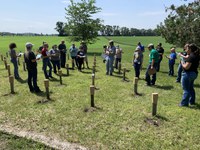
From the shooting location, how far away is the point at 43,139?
6.04 meters

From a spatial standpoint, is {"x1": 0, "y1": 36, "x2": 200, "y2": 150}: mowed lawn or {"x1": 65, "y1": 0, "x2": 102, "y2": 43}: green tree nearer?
{"x1": 0, "y1": 36, "x2": 200, "y2": 150}: mowed lawn

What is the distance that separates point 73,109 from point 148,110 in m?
2.57

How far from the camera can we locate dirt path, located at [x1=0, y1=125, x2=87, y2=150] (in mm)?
5672

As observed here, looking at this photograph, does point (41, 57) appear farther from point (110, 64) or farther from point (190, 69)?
point (190, 69)

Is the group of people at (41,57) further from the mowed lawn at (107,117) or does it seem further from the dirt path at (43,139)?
the dirt path at (43,139)

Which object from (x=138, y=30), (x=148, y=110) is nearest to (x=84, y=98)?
(x=148, y=110)

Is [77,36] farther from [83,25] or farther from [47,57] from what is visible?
[47,57]

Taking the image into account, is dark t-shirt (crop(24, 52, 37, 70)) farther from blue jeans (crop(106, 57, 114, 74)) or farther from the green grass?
blue jeans (crop(106, 57, 114, 74))

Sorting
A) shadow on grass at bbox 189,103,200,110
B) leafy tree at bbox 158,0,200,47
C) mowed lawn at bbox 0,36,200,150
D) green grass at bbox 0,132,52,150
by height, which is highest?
leafy tree at bbox 158,0,200,47

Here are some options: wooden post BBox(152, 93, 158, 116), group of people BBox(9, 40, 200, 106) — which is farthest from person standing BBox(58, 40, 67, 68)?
wooden post BBox(152, 93, 158, 116)

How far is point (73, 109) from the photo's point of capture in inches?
323

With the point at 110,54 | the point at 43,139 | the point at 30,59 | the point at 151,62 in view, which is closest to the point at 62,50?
the point at 110,54

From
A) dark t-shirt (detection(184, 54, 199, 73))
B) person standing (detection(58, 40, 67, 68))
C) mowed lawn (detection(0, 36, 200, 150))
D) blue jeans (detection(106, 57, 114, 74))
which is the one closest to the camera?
mowed lawn (detection(0, 36, 200, 150))

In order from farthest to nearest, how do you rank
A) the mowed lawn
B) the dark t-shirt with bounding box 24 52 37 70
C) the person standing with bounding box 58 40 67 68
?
1. the person standing with bounding box 58 40 67 68
2. the dark t-shirt with bounding box 24 52 37 70
3. the mowed lawn
